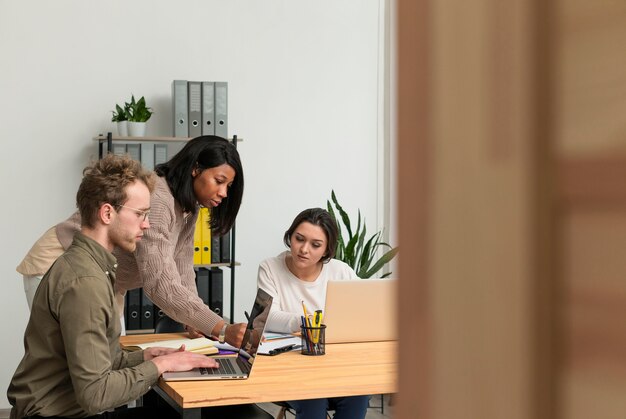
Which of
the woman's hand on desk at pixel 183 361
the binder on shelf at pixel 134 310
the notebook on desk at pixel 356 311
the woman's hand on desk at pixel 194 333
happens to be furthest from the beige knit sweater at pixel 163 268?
the binder on shelf at pixel 134 310

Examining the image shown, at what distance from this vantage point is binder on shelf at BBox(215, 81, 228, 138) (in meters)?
4.76

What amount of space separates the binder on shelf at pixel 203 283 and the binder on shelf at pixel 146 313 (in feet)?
1.00

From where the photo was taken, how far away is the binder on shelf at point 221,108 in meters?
4.76

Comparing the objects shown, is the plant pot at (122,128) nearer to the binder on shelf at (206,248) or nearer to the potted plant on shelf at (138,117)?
the potted plant on shelf at (138,117)

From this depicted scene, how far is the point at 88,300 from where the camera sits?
214 centimetres

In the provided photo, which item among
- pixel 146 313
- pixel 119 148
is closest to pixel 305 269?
pixel 146 313

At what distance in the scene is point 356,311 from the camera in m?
3.08

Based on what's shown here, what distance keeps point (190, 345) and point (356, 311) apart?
0.67m

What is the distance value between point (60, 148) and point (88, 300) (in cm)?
290

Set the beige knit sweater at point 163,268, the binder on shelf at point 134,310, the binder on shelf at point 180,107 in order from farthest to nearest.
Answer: the binder on shelf at point 180,107 → the binder on shelf at point 134,310 → the beige knit sweater at point 163,268

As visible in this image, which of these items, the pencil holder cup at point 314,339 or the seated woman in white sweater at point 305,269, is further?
the seated woman in white sweater at point 305,269

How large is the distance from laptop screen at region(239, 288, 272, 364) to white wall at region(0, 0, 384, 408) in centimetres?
243

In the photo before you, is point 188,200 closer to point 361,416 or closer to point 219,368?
point 219,368

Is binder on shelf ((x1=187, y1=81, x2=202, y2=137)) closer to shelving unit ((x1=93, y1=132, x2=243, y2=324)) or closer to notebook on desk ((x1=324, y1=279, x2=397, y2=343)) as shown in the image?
shelving unit ((x1=93, y1=132, x2=243, y2=324))
